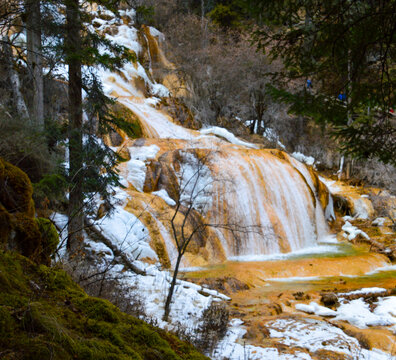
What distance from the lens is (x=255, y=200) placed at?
1397 cm

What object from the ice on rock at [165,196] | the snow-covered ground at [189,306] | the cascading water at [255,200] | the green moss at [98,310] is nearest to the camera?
the green moss at [98,310]

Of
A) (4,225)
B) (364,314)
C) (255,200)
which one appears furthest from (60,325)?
(255,200)

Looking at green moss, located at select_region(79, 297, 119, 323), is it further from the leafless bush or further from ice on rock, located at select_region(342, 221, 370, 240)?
ice on rock, located at select_region(342, 221, 370, 240)

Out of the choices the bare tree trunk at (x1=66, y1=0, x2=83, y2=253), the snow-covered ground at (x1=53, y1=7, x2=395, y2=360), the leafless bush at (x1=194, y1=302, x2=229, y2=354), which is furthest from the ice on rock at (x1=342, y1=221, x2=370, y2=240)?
the bare tree trunk at (x1=66, y1=0, x2=83, y2=253)

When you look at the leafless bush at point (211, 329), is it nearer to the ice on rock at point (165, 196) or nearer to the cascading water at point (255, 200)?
the cascading water at point (255, 200)

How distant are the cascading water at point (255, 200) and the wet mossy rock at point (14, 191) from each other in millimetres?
7187

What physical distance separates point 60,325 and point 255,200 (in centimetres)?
1275

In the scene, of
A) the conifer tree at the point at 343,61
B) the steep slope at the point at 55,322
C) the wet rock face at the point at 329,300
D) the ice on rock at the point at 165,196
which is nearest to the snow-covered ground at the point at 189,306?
the ice on rock at the point at 165,196

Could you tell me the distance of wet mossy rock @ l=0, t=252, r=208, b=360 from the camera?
1.40m

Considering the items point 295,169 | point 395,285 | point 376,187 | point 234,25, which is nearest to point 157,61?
point 234,25

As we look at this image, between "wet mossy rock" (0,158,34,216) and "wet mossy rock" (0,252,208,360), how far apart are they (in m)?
0.93

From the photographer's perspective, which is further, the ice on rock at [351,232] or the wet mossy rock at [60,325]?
the ice on rock at [351,232]

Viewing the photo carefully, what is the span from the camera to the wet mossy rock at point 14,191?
111 inches

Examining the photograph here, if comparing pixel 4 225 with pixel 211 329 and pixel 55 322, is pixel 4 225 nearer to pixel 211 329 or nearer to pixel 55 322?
pixel 55 322
